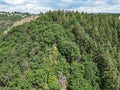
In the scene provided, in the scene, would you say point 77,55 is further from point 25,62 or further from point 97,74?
point 25,62

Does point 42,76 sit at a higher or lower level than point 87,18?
lower

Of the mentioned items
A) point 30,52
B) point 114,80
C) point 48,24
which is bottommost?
point 114,80

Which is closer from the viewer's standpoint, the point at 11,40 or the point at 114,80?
the point at 114,80

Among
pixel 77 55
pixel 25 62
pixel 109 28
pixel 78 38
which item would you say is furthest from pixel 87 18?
pixel 25 62

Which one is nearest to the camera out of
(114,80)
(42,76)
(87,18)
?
(42,76)

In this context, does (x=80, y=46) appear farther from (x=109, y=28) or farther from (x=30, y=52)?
(x=109, y=28)

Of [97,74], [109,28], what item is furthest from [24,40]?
[109,28]

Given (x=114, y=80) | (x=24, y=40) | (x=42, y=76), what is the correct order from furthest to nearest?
(x=24, y=40) → (x=114, y=80) → (x=42, y=76)
